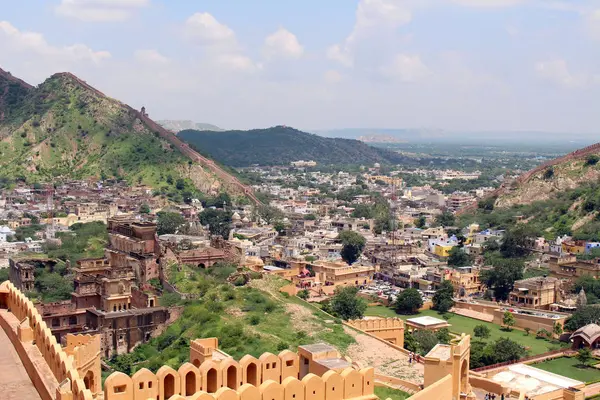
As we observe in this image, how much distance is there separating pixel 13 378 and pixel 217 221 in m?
58.4

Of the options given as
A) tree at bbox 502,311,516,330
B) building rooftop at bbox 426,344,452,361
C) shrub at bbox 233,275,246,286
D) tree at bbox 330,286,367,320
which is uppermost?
building rooftop at bbox 426,344,452,361

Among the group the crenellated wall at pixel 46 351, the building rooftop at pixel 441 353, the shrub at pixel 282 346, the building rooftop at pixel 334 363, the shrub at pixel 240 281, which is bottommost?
the shrub at pixel 240 281

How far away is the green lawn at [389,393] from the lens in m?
24.3

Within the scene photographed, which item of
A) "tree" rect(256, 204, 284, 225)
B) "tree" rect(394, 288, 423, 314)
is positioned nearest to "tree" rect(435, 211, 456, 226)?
"tree" rect(256, 204, 284, 225)

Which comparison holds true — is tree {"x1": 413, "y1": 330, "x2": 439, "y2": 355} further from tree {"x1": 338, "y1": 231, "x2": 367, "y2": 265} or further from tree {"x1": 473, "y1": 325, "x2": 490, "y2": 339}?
tree {"x1": 338, "y1": 231, "x2": 367, "y2": 265}

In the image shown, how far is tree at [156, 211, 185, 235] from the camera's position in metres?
64.9

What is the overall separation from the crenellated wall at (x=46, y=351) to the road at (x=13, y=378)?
0.37 feet

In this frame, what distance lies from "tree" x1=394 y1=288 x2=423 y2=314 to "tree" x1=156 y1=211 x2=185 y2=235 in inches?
971

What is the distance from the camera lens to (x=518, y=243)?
195 ft

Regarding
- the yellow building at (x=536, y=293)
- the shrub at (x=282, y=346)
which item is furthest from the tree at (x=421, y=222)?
the shrub at (x=282, y=346)

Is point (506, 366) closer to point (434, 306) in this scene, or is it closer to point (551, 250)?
point (434, 306)

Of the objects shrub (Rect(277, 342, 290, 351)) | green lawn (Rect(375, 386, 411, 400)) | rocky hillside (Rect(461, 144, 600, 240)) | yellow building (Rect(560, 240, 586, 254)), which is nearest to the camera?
green lawn (Rect(375, 386, 411, 400))

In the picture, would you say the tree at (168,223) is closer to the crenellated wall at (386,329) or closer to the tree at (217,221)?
the tree at (217,221)

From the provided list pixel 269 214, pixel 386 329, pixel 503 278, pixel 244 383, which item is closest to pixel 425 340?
pixel 386 329
